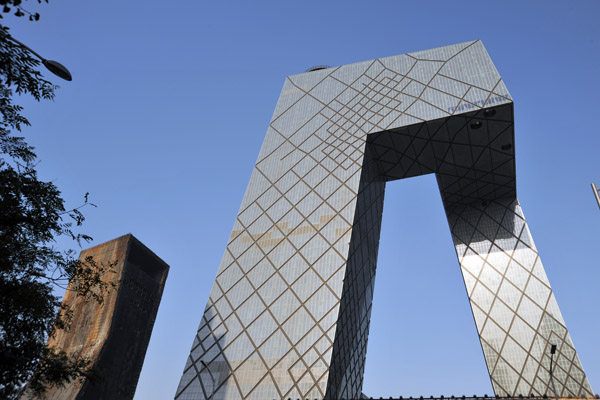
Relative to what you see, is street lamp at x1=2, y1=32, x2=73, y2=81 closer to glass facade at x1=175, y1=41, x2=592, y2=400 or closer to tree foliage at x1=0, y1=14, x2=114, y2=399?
tree foliage at x1=0, y1=14, x2=114, y2=399

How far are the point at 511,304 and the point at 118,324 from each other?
34.4 m

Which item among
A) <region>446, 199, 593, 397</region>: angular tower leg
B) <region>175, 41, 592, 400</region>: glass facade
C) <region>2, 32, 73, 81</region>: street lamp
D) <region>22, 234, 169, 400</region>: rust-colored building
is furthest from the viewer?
<region>22, 234, 169, 400</region>: rust-colored building

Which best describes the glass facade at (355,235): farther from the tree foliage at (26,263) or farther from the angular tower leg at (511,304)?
the tree foliage at (26,263)

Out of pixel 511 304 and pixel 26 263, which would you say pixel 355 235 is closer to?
pixel 511 304

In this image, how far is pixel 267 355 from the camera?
24375 mm

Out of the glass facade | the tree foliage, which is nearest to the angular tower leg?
the glass facade

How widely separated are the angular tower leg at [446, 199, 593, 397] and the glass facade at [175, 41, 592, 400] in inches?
3.2

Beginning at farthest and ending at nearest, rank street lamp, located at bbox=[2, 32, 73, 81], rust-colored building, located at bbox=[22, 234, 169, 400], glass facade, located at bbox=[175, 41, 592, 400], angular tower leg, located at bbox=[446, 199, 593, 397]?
rust-colored building, located at bbox=[22, 234, 169, 400] → angular tower leg, located at bbox=[446, 199, 593, 397] → glass facade, located at bbox=[175, 41, 592, 400] → street lamp, located at bbox=[2, 32, 73, 81]

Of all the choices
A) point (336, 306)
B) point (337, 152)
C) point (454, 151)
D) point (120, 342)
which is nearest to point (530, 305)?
point (454, 151)

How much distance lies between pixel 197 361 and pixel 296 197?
39.8 feet

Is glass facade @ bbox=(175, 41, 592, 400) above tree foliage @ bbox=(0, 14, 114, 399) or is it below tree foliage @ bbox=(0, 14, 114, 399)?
above

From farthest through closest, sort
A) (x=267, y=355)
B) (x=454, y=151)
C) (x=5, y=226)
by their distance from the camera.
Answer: (x=454, y=151), (x=267, y=355), (x=5, y=226)

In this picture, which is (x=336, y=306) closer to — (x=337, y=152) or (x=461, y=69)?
(x=337, y=152)

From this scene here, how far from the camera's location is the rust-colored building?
41.5m
